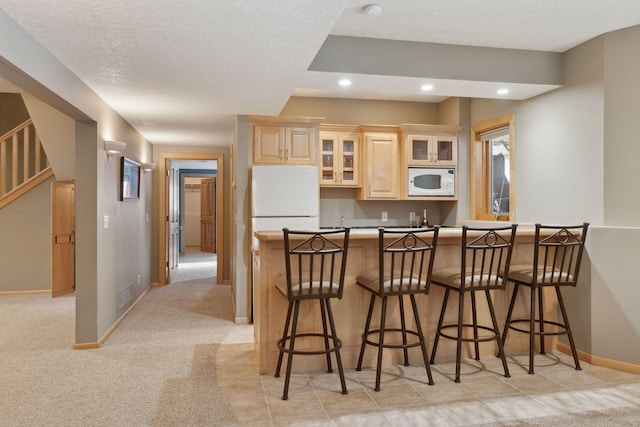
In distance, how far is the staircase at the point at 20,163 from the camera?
20.6 feet

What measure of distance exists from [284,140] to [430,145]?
1.81 meters

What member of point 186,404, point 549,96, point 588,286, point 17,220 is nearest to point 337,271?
point 186,404

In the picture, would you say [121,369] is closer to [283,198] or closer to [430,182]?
[283,198]

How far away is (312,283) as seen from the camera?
9.37ft

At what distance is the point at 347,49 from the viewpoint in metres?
3.52

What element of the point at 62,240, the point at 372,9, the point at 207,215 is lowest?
the point at 62,240

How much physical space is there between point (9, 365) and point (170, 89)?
8.28 ft

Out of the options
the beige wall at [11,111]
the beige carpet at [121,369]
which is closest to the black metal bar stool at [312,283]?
the beige carpet at [121,369]

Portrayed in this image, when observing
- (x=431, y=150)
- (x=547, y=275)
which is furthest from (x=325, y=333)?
(x=431, y=150)

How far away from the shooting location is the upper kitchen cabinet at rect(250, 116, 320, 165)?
475 cm

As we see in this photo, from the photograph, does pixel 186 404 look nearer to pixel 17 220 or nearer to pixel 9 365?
pixel 9 365

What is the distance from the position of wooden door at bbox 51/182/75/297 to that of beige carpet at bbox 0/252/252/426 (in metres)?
0.73

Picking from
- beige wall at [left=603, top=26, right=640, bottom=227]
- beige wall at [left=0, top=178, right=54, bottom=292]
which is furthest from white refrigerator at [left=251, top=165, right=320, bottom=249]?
beige wall at [left=0, top=178, right=54, bottom=292]

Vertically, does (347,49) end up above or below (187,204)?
above
